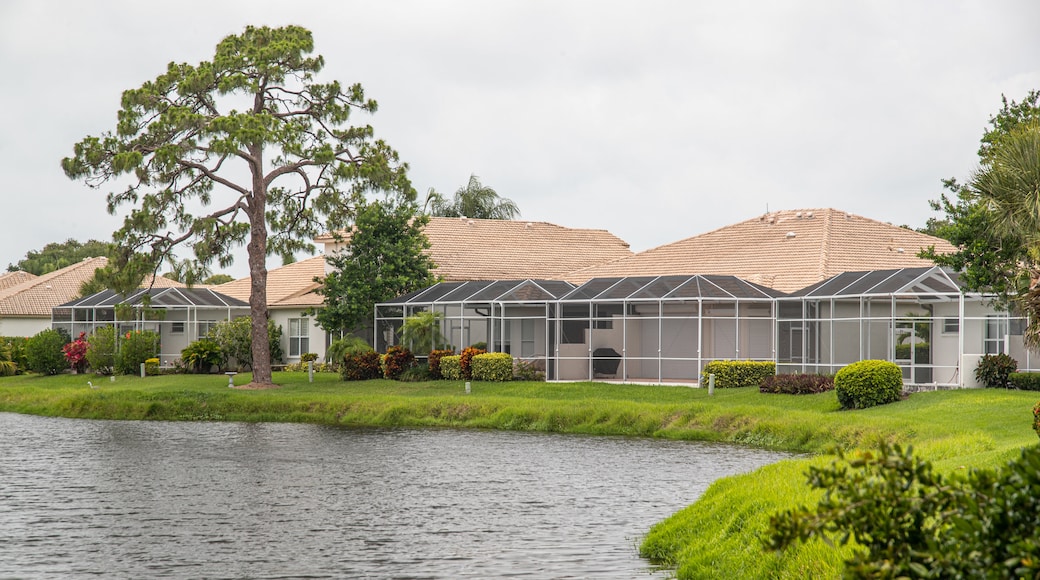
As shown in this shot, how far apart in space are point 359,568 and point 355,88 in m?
32.8

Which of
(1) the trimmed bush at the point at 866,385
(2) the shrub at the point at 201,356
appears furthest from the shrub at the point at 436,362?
(1) the trimmed bush at the point at 866,385

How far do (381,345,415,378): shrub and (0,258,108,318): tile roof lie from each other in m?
25.4

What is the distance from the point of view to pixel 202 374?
49156 mm

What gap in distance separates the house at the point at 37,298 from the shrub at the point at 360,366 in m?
21.3

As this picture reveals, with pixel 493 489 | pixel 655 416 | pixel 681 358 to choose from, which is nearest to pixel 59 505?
pixel 493 489

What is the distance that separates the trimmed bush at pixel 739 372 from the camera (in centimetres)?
3612

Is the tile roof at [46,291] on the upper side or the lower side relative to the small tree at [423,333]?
upper

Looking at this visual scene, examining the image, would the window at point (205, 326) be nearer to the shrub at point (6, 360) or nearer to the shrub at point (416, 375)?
the shrub at point (6, 360)

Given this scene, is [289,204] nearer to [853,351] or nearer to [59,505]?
[853,351]

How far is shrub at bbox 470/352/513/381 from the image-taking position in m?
39.9

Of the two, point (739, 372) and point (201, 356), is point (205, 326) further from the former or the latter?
point (739, 372)

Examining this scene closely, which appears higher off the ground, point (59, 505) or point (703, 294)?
point (703, 294)

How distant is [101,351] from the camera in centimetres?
5072

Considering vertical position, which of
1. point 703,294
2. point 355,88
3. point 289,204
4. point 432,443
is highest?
point 355,88
